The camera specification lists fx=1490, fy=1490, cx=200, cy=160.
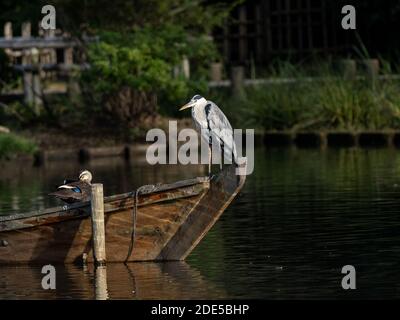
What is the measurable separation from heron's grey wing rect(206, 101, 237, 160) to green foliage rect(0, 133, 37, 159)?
1686cm

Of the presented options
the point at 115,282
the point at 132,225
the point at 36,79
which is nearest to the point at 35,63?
the point at 36,79

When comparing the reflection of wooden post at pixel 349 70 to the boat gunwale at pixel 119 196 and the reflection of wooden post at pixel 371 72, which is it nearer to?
the reflection of wooden post at pixel 371 72

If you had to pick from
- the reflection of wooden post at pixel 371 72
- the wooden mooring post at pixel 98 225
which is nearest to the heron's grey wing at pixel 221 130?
the wooden mooring post at pixel 98 225

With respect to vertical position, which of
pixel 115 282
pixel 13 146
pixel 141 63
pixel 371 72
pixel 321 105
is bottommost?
pixel 115 282

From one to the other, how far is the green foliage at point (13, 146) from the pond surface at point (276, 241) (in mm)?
2033

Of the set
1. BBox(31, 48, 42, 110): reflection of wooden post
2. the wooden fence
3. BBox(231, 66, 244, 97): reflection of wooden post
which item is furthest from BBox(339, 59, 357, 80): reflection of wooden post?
BBox(31, 48, 42, 110): reflection of wooden post

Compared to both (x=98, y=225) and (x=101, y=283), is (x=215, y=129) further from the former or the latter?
(x=101, y=283)

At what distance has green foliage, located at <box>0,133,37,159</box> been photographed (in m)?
36.1

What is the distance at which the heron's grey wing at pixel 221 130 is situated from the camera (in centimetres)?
1956

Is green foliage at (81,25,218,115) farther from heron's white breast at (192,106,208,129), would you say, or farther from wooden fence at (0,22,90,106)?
heron's white breast at (192,106,208,129)

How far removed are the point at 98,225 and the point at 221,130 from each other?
2065 millimetres

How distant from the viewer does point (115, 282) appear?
18.9m
